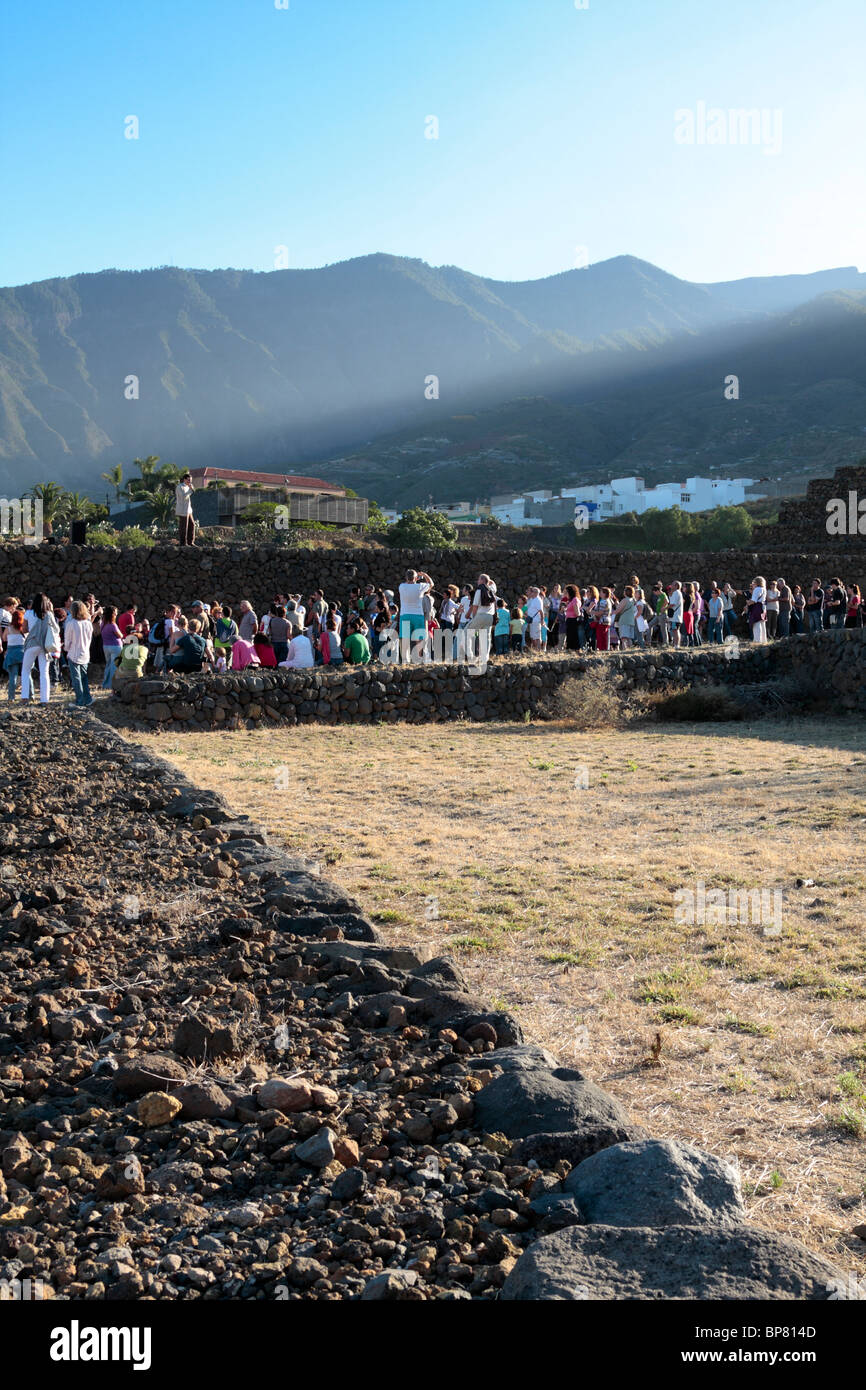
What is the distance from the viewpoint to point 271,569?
2512 cm

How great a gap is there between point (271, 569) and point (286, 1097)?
74.2 feet

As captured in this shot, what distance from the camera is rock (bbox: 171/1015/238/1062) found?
3.56 m

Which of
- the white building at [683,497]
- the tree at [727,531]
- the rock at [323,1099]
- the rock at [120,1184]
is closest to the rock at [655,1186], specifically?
the rock at [323,1099]

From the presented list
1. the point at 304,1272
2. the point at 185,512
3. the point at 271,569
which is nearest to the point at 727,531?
the point at 271,569

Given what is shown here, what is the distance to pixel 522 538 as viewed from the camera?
179 feet

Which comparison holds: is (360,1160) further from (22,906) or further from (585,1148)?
(22,906)

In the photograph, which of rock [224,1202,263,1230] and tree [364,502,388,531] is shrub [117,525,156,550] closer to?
tree [364,502,388,531]

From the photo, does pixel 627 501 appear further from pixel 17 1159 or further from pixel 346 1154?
pixel 17 1159

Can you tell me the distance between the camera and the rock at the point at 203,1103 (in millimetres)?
3131

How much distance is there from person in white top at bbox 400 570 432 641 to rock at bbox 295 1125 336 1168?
13.1 meters

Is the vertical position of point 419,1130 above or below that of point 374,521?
below

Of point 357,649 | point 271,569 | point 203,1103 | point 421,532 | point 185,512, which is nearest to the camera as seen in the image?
point 203,1103

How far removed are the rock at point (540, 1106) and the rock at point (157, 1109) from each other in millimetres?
874
